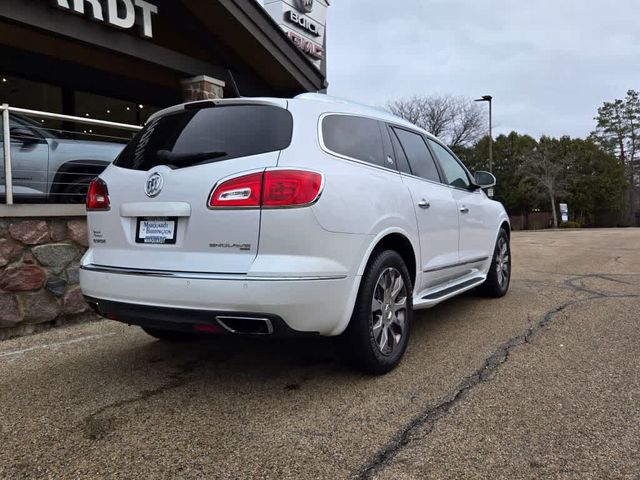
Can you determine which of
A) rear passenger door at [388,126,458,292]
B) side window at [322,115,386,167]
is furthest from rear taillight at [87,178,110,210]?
rear passenger door at [388,126,458,292]

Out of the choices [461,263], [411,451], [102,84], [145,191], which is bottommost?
[411,451]

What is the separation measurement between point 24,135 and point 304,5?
13.1 metres

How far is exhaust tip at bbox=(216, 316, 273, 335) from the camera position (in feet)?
8.38

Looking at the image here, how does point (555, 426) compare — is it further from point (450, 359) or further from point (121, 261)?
point (121, 261)

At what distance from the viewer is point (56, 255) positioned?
4742 millimetres

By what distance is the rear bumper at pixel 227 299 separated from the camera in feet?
8.28

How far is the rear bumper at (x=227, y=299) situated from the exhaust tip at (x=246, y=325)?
0.03 meters

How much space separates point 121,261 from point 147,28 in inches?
215

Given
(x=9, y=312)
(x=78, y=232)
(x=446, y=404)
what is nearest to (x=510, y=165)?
(x=78, y=232)

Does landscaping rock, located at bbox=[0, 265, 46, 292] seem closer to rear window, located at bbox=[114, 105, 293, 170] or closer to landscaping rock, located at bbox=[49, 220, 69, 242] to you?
landscaping rock, located at bbox=[49, 220, 69, 242]

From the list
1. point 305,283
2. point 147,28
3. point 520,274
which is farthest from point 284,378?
point 147,28

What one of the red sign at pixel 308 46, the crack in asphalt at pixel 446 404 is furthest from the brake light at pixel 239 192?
the red sign at pixel 308 46

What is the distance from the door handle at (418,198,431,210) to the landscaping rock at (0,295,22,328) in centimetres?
354

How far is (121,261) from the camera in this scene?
2934 millimetres
